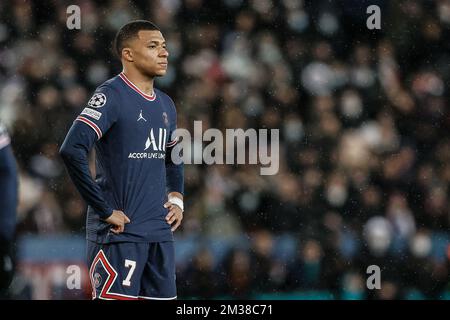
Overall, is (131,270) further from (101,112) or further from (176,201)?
(101,112)

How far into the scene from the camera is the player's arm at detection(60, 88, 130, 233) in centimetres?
478

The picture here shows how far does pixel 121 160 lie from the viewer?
16.0 ft

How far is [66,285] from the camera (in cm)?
795

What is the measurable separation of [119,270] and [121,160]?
0.61 m

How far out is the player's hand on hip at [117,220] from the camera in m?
4.85

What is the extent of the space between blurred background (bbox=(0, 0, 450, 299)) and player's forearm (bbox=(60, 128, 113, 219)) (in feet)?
10.8

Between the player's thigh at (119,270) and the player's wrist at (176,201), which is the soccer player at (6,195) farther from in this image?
the player's wrist at (176,201)

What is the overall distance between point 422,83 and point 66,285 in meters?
4.58

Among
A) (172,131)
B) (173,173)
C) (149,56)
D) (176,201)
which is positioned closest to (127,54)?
(149,56)
